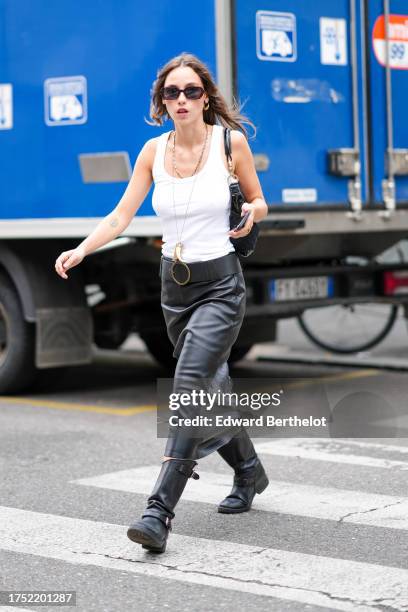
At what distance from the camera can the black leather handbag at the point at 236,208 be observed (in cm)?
533

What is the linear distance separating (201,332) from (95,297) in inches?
182

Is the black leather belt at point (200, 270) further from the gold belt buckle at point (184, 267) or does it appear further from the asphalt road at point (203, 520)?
the asphalt road at point (203, 520)

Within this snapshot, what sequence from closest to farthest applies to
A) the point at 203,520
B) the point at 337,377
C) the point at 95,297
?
the point at 203,520 → the point at 95,297 → the point at 337,377

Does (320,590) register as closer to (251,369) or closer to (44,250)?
(44,250)

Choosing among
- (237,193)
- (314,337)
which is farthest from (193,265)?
(314,337)

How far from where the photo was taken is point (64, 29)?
29.1 ft

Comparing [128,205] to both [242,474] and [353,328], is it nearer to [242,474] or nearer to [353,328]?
[242,474]

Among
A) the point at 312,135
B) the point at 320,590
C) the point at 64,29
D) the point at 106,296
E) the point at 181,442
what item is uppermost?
the point at 64,29

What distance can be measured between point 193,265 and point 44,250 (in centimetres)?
427

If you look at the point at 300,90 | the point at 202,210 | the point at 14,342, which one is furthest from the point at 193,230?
the point at 14,342

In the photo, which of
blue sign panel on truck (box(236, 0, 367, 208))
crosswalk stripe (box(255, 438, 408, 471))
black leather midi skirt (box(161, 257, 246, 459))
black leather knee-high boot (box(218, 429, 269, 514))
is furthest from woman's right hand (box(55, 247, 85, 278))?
blue sign panel on truck (box(236, 0, 367, 208))

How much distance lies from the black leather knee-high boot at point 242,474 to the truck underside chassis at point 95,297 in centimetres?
331

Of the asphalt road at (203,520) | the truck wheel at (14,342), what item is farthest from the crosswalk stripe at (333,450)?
the truck wheel at (14,342)

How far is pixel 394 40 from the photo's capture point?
916 cm
